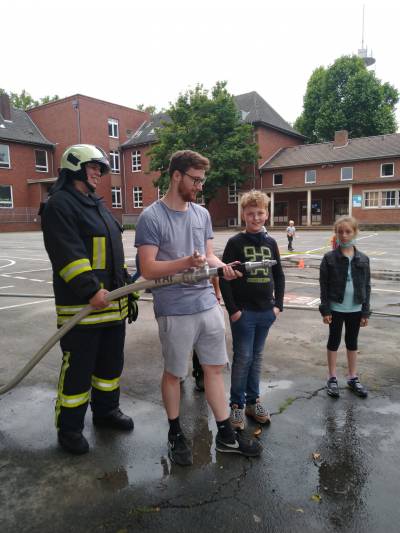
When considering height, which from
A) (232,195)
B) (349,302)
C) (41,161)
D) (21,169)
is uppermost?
(41,161)

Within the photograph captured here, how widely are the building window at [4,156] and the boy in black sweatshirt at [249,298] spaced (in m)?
42.8

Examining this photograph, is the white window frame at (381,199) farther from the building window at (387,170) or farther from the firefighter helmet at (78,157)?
the firefighter helmet at (78,157)

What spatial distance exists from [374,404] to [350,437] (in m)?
0.70

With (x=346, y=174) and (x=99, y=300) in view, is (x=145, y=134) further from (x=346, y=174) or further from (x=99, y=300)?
(x=99, y=300)

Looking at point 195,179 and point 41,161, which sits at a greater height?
point 41,161

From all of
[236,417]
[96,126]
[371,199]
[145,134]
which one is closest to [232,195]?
[145,134]

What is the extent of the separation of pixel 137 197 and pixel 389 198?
25.9 metres

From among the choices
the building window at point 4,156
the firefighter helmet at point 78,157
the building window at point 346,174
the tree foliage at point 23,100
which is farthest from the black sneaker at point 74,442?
the tree foliage at point 23,100

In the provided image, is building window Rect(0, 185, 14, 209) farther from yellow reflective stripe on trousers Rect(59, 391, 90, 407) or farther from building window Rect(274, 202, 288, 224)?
yellow reflective stripe on trousers Rect(59, 391, 90, 407)

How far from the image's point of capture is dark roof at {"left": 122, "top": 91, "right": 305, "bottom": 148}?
4262 centimetres

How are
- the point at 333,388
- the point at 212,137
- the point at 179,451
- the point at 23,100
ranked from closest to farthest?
the point at 179,451 → the point at 333,388 → the point at 212,137 → the point at 23,100

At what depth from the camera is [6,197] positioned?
1591 inches

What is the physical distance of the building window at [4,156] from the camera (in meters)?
40.5

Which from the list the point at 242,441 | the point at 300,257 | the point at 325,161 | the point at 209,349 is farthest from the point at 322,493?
the point at 325,161
